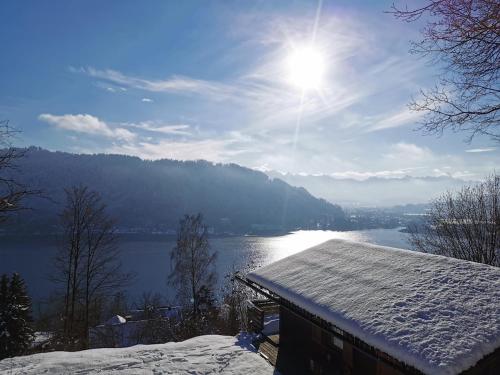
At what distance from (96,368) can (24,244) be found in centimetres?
10008

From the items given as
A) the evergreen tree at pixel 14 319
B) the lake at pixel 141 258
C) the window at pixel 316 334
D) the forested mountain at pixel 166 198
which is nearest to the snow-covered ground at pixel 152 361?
the window at pixel 316 334

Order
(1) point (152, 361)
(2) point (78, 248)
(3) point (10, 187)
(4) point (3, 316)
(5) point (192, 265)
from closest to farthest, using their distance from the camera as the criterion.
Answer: (3) point (10, 187), (1) point (152, 361), (2) point (78, 248), (4) point (3, 316), (5) point (192, 265)

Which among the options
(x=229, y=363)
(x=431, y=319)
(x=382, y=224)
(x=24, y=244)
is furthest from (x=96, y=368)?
(x=382, y=224)

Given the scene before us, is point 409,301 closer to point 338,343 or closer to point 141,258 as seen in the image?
point 338,343

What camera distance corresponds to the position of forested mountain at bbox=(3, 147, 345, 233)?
139625 millimetres

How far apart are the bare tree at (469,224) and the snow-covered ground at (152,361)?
14333 millimetres

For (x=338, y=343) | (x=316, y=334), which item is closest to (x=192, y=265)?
(x=316, y=334)

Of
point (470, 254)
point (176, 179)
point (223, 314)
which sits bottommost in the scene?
point (223, 314)

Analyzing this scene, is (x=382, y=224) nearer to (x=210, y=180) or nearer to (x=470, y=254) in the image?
(x=210, y=180)

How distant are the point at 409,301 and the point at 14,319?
21.7 m

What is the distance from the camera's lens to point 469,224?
17109mm

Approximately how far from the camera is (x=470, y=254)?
57.1ft

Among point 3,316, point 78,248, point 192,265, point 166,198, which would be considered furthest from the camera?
point 166,198

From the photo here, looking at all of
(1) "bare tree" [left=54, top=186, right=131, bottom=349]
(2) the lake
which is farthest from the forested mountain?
(1) "bare tree" [left=54, top=186, right=131, bottom=349]
